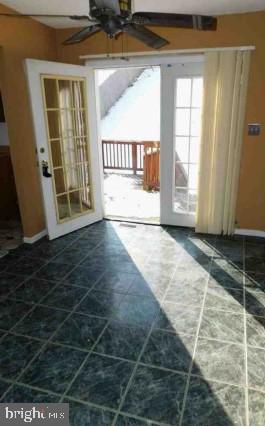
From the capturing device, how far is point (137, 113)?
8.93m

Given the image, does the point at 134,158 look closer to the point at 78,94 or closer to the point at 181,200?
the point at 181,200

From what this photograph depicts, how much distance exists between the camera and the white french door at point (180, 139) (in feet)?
11.2

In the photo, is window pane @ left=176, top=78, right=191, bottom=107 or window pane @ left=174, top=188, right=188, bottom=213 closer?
window pane @ left=176, top=78, right=191, bottom=107

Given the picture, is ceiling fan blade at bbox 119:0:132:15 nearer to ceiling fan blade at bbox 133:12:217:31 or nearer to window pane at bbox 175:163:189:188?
ceiling fan blade at bbox 133:12:217:31

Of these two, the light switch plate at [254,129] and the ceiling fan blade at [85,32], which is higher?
the ceiling fan blade at [85,32]

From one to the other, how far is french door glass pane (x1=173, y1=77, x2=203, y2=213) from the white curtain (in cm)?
14

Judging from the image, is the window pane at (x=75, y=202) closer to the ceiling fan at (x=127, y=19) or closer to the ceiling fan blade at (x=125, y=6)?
the ceiling fan at (x=127, y=19)

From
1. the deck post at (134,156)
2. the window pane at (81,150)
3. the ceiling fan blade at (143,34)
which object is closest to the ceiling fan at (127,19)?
the ceiling fan blade at (143,34)

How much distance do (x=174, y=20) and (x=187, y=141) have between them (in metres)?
1.84

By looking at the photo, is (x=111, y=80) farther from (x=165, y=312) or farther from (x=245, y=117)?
(x=165, y=312)

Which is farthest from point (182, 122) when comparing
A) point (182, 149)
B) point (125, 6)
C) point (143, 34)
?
point (125, 6)

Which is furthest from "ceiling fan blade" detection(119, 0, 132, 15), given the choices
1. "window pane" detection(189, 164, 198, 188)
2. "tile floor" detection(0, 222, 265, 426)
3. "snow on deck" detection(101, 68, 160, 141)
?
"snow on deck" detection(101, 68, 160, 141)

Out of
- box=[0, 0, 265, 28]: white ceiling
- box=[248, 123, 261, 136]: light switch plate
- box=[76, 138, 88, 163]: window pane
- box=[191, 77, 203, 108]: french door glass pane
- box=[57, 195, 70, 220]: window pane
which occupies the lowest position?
box=[57, 195, 70, 220]: window pane

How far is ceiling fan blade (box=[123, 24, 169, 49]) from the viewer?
1.94 meters
